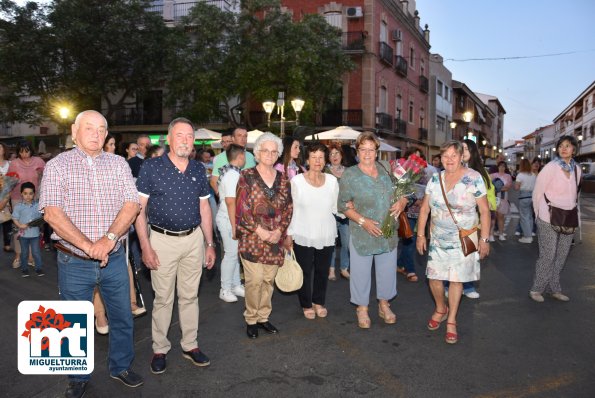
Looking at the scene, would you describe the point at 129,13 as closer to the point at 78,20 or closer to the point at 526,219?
the point at 78,20

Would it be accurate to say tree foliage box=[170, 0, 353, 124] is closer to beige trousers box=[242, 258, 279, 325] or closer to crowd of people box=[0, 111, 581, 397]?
crowd of people box=[0, 111, 581, 397]

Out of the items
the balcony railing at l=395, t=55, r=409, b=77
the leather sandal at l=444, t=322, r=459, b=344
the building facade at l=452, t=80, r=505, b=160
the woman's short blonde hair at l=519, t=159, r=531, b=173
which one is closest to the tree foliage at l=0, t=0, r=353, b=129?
the balcony railing at l=395, t=55, r=409, b=77

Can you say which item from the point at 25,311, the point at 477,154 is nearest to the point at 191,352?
the point at 25,311

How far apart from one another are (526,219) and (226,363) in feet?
27.1

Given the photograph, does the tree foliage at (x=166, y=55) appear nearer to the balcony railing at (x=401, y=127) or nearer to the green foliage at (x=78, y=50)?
the green foliage at (x=78, y=50)

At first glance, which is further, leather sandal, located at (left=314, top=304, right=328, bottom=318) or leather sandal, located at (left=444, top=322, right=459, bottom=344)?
leather sandal, located at (left=314, top=304, right=328, bottom=318)

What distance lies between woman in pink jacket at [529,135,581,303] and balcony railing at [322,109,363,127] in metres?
20.2

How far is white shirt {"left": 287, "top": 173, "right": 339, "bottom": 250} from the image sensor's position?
181 inches

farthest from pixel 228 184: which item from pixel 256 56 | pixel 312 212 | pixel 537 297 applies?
pixel 256 56

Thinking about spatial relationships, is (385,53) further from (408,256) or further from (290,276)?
(290,276)

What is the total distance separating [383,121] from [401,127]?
12.4 feet

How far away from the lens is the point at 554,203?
5.28 meters

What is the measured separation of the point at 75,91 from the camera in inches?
914
